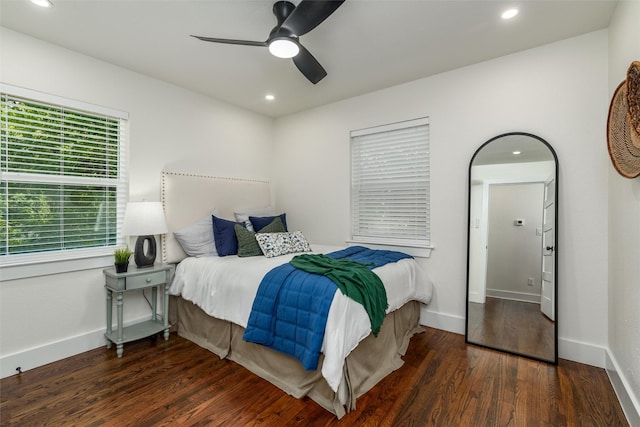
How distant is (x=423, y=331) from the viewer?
3100mm

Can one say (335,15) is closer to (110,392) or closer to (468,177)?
(468,177)

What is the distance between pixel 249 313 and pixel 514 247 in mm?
2391

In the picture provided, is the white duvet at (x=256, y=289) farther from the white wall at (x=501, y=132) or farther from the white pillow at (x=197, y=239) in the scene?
the white wall at (x=501, y=132)

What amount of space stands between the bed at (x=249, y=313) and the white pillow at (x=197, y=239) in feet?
0.15

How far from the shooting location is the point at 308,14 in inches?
68.9

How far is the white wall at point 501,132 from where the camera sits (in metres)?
2.42

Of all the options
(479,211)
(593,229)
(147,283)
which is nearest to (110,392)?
(147,283)

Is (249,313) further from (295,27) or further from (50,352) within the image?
(295,27)

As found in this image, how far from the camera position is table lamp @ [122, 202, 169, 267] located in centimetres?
271

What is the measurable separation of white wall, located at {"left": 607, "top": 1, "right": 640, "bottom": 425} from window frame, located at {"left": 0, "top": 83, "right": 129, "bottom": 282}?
3.91 m

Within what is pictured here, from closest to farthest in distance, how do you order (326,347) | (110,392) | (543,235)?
(326,347) < (110,392) < (543,235)

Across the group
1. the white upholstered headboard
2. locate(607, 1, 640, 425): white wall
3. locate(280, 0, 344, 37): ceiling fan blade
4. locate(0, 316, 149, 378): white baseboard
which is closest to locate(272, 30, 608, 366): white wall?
locate(607, 1, 640, 425): white wall

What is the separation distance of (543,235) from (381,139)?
1.86 m

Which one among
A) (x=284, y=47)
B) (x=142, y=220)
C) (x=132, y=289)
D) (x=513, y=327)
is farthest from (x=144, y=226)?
(x=513, y=327)
